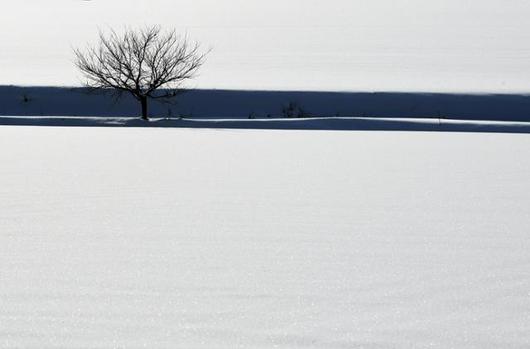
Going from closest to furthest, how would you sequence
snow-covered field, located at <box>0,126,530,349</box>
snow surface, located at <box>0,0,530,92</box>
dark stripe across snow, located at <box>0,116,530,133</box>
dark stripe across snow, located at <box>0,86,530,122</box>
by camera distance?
snow-covered field, located at <box>0,126,530,349</box> < dark stripe across snow, located at <box>0,116,530,133</box> < dark stripe across snow, located at <box>0,86,530,122</box> < snow surface, located at <box>0,0,530,92</box>

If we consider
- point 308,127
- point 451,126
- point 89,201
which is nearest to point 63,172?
point 89,201

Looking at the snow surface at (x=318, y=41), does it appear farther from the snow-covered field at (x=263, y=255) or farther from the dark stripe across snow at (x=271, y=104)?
the snow-covered field at (x=263, y=255)

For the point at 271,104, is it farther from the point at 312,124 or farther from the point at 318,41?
the point at 318,41

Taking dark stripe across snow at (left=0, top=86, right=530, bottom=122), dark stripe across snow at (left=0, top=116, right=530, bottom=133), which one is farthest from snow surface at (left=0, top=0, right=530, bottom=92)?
dark stripe across snow at (left=0, top=116, right=530, bottom=133)

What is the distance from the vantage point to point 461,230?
25.3ft

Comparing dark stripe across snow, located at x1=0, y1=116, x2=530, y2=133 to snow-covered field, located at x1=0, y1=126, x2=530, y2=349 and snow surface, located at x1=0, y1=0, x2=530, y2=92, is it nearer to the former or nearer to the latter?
snow-covered field, located at x1=0, y1=126, x2=530, y2=349

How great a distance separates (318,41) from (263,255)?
52.9 metres

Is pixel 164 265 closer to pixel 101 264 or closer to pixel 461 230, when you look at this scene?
pixel 101 264

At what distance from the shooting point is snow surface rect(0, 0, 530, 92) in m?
40.0

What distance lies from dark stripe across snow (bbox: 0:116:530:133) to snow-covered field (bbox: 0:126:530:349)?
9.69m

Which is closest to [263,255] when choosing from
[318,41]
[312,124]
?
[312,124]

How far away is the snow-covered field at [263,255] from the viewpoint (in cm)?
475

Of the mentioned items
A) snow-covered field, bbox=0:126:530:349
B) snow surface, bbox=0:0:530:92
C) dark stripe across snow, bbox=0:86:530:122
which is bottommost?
dark stripe across snow, bbox=0:86:530:122

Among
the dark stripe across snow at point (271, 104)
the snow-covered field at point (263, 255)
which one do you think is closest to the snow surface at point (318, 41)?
the dark stripe across snow at point (271, 104)
